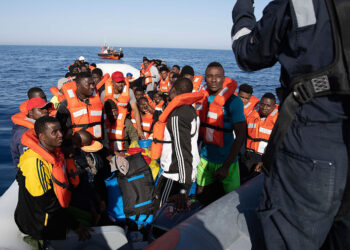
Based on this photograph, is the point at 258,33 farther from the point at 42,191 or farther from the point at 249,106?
the point at 249,106

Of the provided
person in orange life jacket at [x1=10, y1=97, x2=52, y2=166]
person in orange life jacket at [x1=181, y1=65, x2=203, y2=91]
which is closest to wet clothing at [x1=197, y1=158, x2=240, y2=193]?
person in orange life jacket at [x1=10, y1=97, x2=52, y2=166]

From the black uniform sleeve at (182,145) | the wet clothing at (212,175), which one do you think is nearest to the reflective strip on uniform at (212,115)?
the black uniform sleeve at (182,145)

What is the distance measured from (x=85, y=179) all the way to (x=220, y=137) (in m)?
1.76

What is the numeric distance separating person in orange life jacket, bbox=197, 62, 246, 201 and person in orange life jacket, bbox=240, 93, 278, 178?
1.52 metres

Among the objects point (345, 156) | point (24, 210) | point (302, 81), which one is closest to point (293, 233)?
point (345, 156)

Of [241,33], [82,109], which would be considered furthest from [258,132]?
[241,33]

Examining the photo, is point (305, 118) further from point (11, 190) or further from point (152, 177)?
point (11, 190)

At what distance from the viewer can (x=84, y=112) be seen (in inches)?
143

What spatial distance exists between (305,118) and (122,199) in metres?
3.04

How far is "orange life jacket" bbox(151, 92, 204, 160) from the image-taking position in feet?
8.45

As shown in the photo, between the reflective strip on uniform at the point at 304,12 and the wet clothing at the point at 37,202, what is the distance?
2.14 m

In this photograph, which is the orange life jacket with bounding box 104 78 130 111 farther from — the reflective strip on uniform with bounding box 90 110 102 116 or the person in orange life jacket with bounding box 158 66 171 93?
the person in orange life jacket with bounding box 158 66 171 93

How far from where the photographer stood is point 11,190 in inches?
113

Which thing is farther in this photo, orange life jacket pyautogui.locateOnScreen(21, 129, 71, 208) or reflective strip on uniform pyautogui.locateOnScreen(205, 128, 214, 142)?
reflective strip on uniform pyautogui.locateOnScreen(205, 128, 214, 142)
